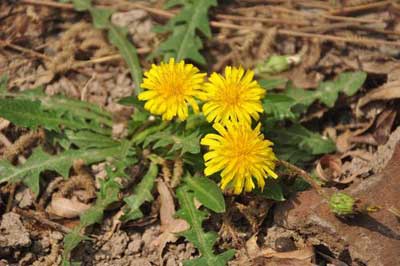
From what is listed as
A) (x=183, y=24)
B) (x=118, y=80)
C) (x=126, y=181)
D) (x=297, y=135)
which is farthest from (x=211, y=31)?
(x=126, y=181)

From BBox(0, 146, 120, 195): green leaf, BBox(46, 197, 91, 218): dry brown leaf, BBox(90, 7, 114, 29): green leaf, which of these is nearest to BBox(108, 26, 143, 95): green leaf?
BBox(90, 7, 114, 29): green leaf

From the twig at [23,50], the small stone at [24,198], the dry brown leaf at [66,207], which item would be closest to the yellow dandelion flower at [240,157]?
the dry brown leaf at [66,207]

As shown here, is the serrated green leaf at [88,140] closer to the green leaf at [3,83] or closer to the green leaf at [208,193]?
the green leaf at [3,83]

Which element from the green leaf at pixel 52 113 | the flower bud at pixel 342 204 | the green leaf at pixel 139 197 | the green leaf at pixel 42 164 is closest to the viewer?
the flower bud at pixel 342 204

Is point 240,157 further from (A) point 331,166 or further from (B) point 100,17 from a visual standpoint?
(B) point 100,17

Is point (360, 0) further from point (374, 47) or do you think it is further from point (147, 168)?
point (147, 168)

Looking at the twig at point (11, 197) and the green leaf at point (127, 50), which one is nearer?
the twig at point (11, 197)

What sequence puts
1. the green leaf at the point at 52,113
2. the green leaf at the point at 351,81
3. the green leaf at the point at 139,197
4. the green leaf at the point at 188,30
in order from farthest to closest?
1. the green leaf at the point at 188,30
2. the green leaf at the point at 351,81
3. the green leaf at the point at 52,113
4. the green leaf at the point at 139,197
